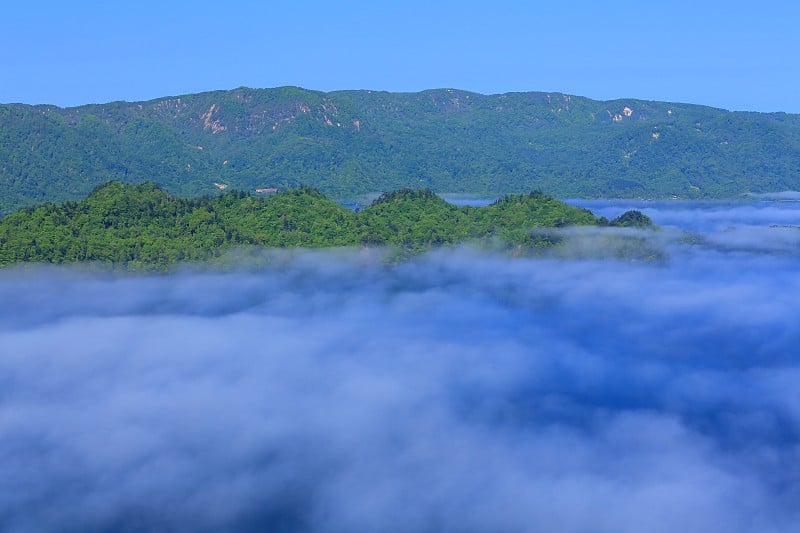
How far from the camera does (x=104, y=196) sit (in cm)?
9938

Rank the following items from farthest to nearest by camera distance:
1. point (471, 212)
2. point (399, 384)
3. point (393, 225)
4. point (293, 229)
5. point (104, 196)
Answer: point (471, 212) < point (393, 225) < point (293, 229) < point (104, 196) < point (399, 384)

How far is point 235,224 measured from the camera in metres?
105

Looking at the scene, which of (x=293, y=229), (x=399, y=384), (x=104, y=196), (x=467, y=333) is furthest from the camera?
(x=293, y=229)

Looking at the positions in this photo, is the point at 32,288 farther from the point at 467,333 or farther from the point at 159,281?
the point at 467,333

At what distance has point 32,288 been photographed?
87.9 meters

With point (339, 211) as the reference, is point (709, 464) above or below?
below

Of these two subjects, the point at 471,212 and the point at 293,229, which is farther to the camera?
the point at 471,212

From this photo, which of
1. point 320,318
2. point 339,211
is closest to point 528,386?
point 320,318

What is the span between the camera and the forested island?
9181 cm

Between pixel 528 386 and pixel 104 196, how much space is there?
50626mm

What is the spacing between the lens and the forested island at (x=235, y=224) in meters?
91.8

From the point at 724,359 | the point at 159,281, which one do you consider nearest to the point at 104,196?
the point at 159,281

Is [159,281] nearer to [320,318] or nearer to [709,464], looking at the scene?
[320,318]

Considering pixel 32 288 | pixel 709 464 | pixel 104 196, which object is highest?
pixel 104 196
